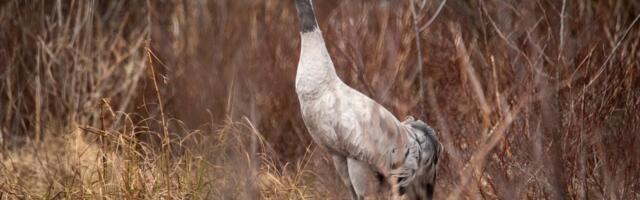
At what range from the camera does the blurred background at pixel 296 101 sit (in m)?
3.68

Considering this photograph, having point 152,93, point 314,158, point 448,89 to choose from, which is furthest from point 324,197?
point 152,93

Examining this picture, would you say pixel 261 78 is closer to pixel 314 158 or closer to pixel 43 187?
pixel 314 158

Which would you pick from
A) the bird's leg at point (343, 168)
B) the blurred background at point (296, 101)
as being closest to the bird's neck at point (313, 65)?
the blurred background at point (296, 101)

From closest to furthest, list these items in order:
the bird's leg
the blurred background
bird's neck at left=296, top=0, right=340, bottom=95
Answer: the blurred background < bird's neck at left=296, top=0, right=340, bottom=95 < the bird's leg

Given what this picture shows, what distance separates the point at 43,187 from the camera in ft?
17.8

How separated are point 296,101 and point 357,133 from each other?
2111 mm

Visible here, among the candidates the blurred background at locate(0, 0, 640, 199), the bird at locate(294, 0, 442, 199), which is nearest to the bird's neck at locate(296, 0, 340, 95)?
the bird at locate(294, 0, 442, 199)

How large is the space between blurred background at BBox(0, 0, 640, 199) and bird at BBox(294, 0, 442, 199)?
0.13 m

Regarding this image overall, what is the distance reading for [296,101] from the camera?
6.20 metres

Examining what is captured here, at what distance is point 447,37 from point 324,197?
4.23 feet

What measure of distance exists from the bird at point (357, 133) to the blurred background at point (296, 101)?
13cm

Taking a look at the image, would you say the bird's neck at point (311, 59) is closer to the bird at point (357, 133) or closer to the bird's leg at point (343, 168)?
the bird at point (357, 133)

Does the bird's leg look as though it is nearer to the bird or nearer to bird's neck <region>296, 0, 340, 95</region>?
the bird

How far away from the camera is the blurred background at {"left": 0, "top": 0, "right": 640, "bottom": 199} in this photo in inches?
145
